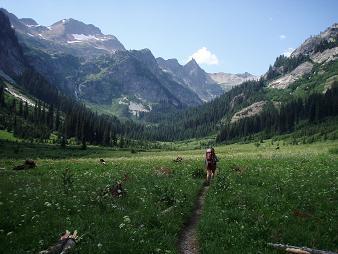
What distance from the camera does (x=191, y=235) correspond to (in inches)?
666

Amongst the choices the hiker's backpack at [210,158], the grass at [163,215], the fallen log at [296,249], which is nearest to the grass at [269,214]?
the grass at [163,215]

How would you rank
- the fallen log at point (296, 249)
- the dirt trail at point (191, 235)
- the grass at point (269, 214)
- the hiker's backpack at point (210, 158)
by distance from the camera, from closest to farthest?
the fallen log at point (296, 249) → the grass at point (269, 214) → the dirt trail at point (191, 235) → the hiker's backpack at point (210, 158)

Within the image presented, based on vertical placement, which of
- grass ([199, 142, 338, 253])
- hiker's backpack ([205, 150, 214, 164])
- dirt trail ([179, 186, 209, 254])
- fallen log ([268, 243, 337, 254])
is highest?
hiker's backpack ([205, 150, 214, 164])

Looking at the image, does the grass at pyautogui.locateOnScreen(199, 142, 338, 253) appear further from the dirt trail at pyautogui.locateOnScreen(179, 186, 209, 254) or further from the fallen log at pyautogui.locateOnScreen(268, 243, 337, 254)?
the dirt trail at pyautogui.locateOnScreen(179, 186, 209, 254)

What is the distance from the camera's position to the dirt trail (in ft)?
49.3

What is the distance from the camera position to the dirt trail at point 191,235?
15.0m

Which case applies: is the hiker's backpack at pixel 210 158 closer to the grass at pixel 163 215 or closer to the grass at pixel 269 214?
the grass at pixel 269 214

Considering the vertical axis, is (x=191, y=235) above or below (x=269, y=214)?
below

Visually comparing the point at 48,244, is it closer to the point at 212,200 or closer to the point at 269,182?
the point at 212,200

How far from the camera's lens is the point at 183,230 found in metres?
17.5

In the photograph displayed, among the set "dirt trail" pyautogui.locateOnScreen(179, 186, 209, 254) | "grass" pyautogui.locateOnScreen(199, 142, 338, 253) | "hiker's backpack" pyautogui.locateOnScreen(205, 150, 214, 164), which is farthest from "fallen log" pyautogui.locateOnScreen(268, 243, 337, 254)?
"hiker's backpack" pyautogui.locateOnScreen(205, 150, 214, 164)

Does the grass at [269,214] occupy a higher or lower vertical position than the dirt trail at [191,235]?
higher

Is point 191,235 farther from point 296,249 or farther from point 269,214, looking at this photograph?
point 296,249

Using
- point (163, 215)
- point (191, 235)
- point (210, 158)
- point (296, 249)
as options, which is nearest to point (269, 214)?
point (191, 235)
